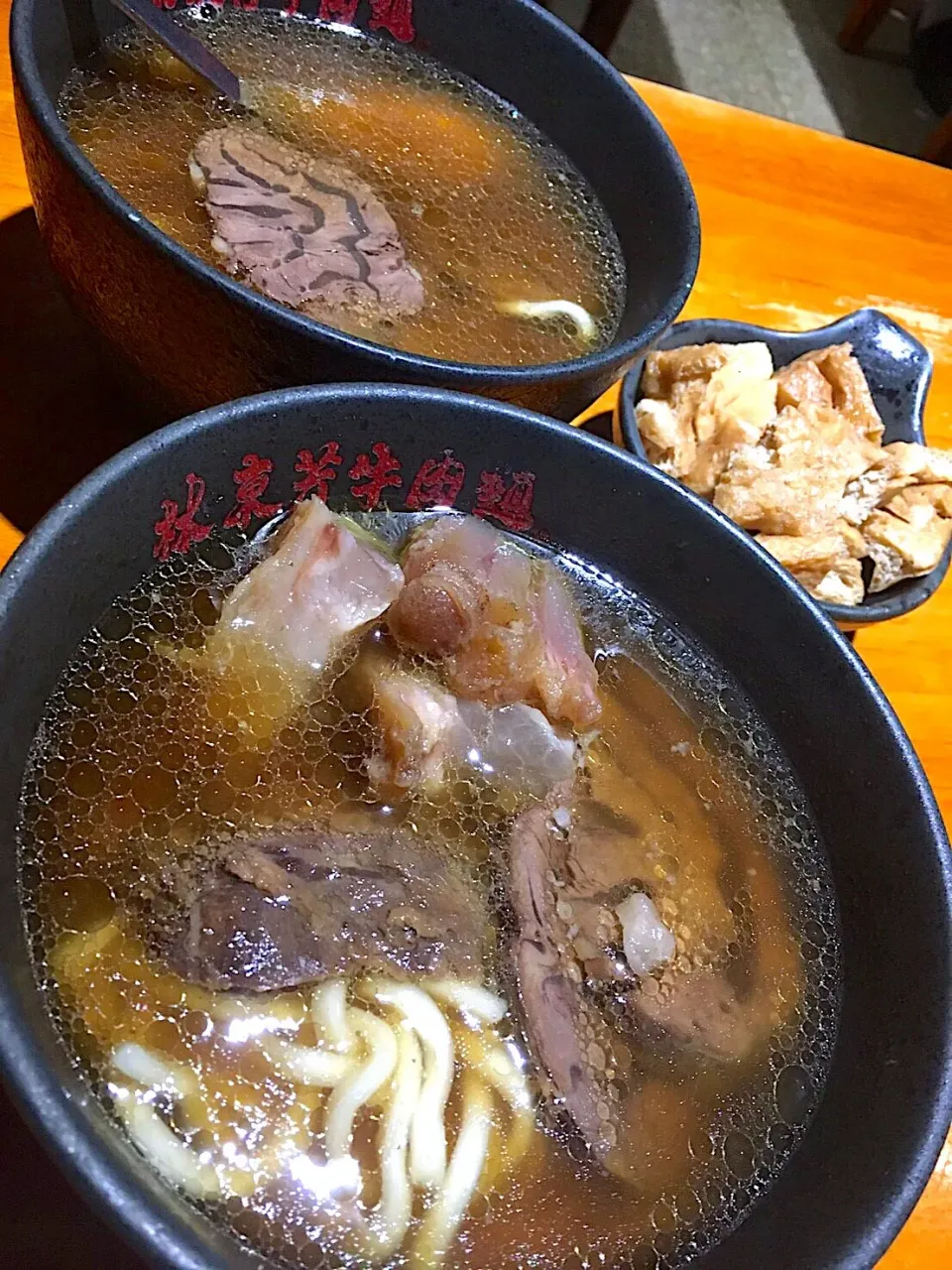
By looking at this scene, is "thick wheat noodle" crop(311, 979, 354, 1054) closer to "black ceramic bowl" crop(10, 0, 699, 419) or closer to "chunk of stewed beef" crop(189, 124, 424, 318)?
"black ceramic bowl" crop(10, 0, 699, 419)

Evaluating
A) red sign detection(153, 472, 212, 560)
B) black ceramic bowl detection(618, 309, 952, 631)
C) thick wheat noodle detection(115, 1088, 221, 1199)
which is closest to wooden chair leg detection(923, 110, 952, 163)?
black ceramic bowl detection(618, 309, 952, 631)

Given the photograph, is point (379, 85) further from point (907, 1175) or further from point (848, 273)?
point (907, 1175)

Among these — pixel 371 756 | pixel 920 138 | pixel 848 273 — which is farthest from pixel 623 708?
pixel 920 138

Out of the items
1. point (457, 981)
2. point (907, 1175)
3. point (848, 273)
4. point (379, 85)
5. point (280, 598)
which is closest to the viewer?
point (907, 1175)

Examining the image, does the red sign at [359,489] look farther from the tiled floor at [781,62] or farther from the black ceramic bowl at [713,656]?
the tiled floor at [781,62]

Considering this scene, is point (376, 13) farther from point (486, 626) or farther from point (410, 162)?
point (486, 626)

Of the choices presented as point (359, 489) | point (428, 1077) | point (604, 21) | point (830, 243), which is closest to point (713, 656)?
point (359, 489)
